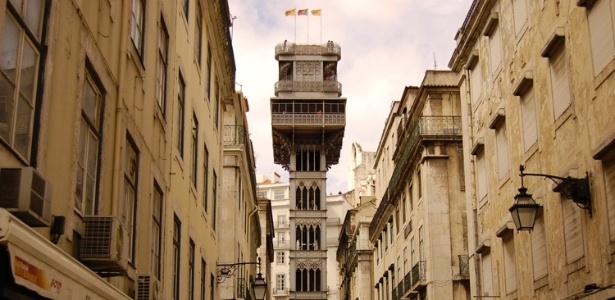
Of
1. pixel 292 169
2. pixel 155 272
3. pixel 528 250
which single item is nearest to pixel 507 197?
pixel 528 250

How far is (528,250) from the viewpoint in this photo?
19.3 meters

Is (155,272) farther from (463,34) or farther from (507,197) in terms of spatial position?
(463,34)

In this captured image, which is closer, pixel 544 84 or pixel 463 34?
pixel 544 84

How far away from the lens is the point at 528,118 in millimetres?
19438

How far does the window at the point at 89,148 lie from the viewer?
1013 centimetres

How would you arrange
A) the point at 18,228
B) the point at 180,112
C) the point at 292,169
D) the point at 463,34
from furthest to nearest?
the point at 292,169 → the point at 463,34 → the point at 180,112 → the point at 18,228

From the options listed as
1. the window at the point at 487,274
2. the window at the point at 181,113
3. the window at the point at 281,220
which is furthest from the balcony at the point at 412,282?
the window at the point at 281,220

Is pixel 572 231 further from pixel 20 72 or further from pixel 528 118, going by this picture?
pixel 20 72

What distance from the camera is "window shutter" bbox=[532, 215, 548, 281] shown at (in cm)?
1833

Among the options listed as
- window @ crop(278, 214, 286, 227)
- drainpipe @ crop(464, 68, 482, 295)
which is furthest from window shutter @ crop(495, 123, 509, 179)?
→ window @ crop(278, 214, 286, 227)

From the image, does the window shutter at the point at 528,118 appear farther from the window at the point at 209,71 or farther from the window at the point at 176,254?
the window at the point at 209,71

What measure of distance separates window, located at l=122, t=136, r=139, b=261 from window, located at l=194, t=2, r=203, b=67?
9.19m

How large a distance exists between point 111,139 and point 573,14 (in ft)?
29.2

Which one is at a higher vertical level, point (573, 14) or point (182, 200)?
point (573, 14)
